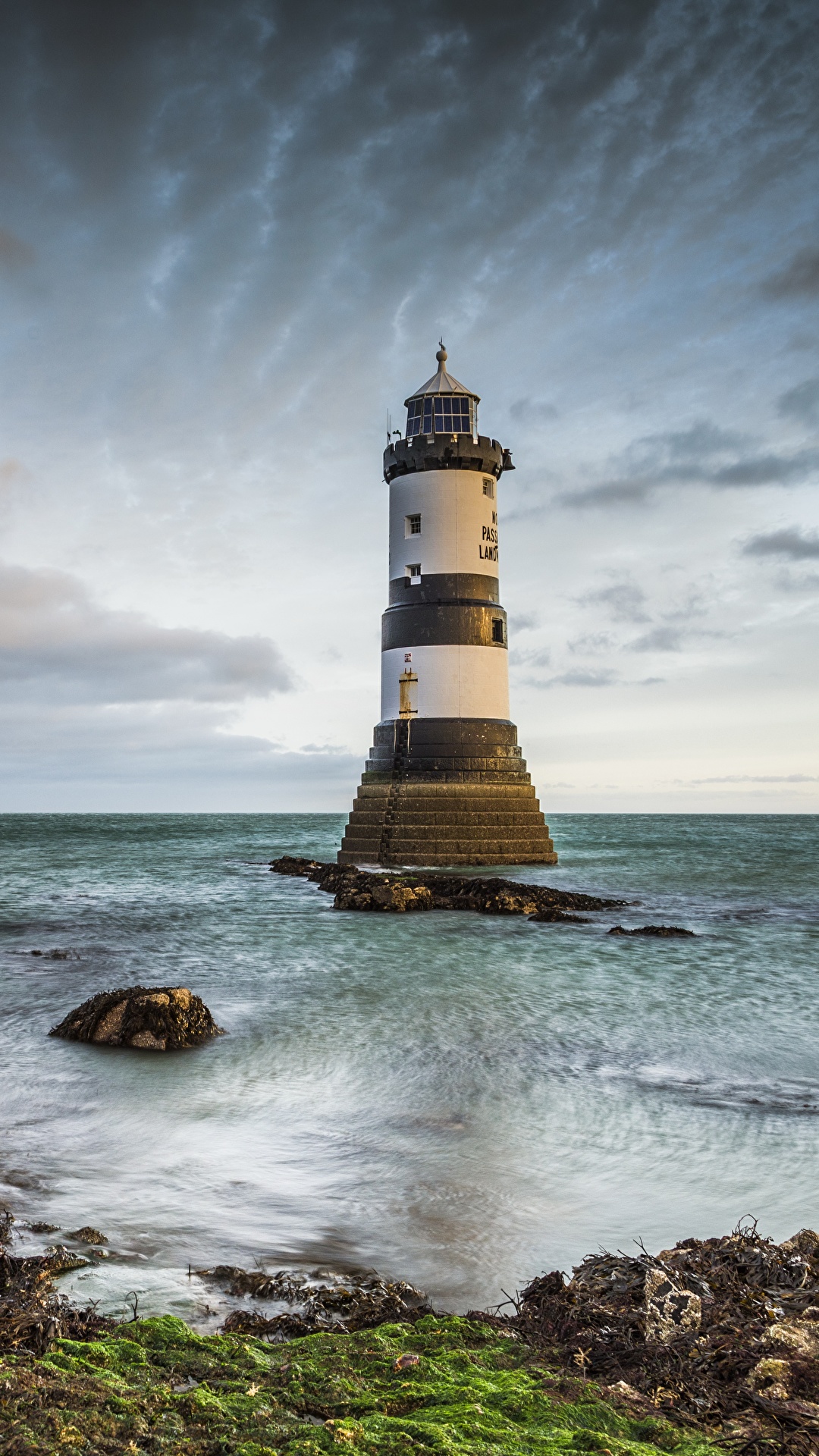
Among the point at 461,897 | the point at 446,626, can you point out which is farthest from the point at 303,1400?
the point at 446,626

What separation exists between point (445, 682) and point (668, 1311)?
2099 centimetres

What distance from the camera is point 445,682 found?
938 inches

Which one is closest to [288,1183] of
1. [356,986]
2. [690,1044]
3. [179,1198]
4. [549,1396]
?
[179,1198]

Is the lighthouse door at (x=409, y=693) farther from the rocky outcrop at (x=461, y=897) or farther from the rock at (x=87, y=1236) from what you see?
the rock at (x=87, y=1236)

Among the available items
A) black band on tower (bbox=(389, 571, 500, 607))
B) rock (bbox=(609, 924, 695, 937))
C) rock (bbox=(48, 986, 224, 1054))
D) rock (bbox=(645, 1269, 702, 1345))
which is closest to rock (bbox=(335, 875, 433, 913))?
rock (bbox=(609, 924, 695, 937))

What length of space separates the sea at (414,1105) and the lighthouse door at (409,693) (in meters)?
9.71

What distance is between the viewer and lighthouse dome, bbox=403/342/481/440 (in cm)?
2478

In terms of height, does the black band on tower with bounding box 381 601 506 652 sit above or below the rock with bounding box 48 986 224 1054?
above

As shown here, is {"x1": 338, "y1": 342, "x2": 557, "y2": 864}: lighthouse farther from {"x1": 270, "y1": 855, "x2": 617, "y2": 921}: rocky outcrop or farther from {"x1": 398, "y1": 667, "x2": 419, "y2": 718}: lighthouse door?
{"x1": 270, "y1": 855, "x2": 617, "y2": 921}: rocky outcrop

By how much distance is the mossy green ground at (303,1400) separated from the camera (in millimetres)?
2131

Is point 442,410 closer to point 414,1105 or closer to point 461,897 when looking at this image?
point 461,897

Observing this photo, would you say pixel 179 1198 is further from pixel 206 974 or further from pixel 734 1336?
pixel 206 974

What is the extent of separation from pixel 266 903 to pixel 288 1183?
48.8ft

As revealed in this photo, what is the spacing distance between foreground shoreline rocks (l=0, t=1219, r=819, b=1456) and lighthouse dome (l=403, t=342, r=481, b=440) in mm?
23152
